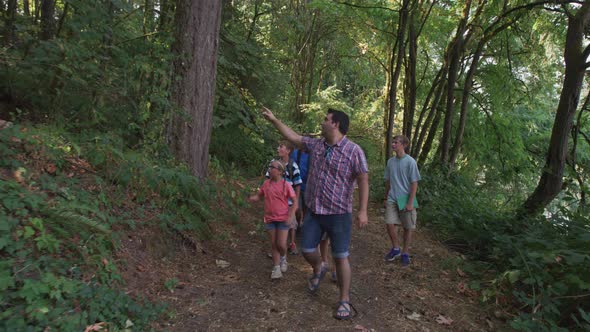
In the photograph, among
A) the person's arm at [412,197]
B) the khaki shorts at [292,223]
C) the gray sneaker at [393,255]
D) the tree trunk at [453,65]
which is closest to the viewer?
the khaki shorts at [292,223]

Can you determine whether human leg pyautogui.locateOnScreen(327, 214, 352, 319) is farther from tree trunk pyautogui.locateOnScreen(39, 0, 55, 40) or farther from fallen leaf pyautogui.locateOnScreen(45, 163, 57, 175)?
tree trunk pyautogui.locateOnScreen(39, 0, 55, 40)

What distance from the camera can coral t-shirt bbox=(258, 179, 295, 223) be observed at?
4785 millimetres

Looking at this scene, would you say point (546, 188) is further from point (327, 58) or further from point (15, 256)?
point (327, 58)

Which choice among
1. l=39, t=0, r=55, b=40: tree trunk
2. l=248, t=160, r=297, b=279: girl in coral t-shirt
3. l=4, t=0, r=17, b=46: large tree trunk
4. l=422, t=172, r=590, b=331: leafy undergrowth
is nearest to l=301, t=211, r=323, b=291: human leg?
l=248, t=160, r=297, b=279: girl in coral t-shirt

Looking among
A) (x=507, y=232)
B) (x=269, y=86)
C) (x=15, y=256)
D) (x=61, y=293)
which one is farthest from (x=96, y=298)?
(x=269, y=86)

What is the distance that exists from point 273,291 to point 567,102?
5.98m

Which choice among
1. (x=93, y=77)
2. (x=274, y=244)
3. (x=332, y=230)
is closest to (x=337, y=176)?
(x=332, y=230)

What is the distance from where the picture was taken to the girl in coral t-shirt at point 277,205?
4.79 metres

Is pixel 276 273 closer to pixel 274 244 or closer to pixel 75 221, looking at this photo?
pixel 274 244

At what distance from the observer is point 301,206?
6.29 meters

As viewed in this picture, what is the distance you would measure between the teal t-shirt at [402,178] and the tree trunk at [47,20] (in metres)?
6.88

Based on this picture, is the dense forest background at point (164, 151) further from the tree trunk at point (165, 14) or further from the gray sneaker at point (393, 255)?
the gray sneaker at point (393, 255)

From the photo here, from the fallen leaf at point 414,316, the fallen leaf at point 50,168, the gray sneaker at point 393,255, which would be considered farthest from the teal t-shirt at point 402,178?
the fallen leaf at point 50,168

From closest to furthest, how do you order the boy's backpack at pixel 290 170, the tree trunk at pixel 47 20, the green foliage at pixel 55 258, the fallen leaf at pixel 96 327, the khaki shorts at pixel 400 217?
1. the green foliage at pixel 55 258
2. the fallen leaf at pixel 96 327
3. the boy's backpack at pixel 290 170
4. the khaki shorts at pixel 400 217
5. the tree trunk at pixel 47 20
